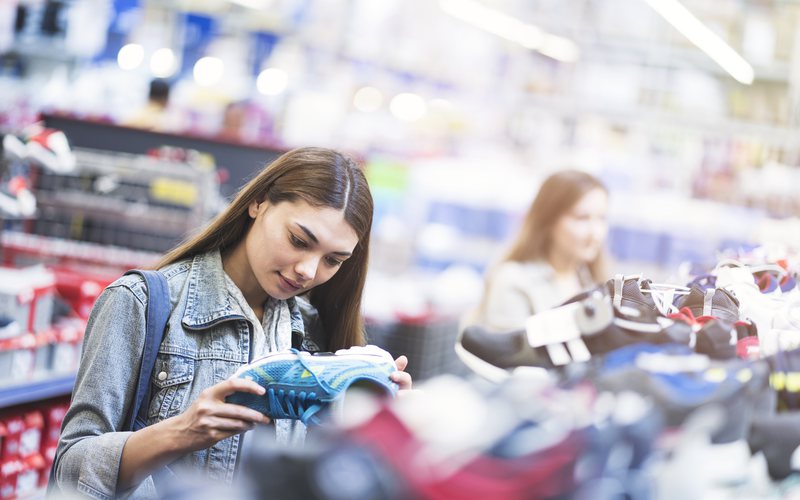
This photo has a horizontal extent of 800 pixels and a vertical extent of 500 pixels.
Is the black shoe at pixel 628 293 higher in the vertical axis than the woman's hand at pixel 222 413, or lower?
higher

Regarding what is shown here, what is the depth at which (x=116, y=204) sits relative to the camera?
16.5 feet

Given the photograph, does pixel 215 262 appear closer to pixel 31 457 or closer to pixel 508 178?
pixel 31 457

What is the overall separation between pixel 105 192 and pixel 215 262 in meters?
3.28

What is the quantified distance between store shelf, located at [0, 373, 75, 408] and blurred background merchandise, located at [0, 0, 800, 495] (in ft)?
4.49

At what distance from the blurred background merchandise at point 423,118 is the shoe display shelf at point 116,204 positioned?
0.01m

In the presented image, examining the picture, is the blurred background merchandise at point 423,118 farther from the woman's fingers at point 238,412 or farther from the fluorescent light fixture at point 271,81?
the woman's fingers at point 238,412

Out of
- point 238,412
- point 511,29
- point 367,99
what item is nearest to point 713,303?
point 238,412

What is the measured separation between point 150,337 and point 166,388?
106mm

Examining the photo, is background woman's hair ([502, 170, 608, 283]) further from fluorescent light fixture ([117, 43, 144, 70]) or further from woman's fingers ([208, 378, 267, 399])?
fluorescent light fixture ([117, 43, 144, 70])

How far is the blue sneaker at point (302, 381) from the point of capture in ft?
4.84

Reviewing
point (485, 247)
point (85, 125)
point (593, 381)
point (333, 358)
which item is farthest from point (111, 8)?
point (593, 381)

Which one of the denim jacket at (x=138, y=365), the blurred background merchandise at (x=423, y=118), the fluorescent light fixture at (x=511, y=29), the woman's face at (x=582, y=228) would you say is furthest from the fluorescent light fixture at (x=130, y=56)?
the denim jacket at (x=138, y=365)

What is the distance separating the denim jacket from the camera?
5.61 feet

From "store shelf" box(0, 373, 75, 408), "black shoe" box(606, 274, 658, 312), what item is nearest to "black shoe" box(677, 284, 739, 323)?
"black shoe" box(606, 274, 658, 312)
